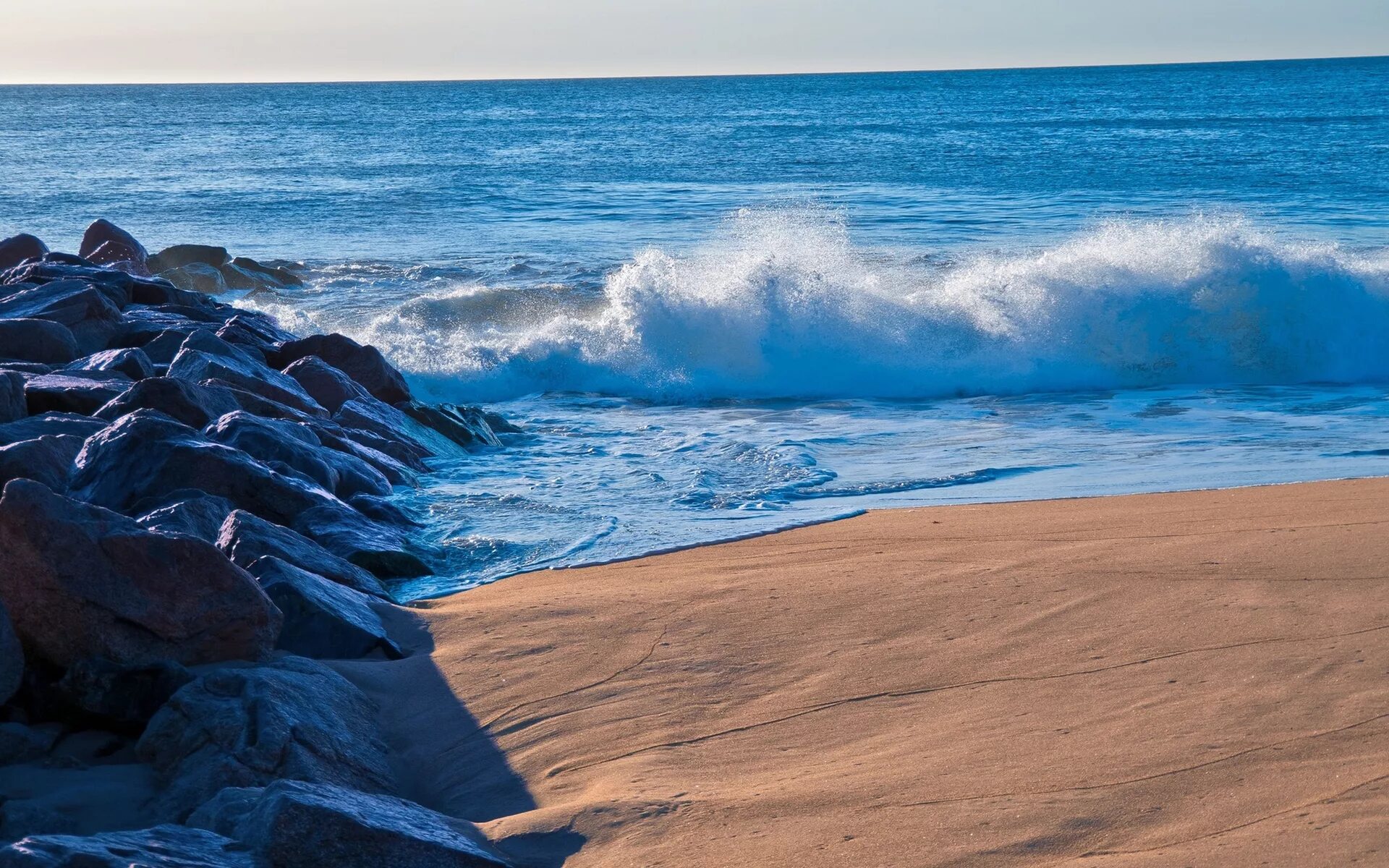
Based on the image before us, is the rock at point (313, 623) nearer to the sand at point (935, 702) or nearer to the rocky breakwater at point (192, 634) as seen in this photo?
the rocky breakwater at point (192, 634)

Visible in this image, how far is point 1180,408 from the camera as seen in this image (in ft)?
30.4

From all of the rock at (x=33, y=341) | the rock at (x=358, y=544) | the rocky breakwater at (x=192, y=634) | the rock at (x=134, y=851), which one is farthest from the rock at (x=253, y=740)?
the rock at (x=33, y=341)

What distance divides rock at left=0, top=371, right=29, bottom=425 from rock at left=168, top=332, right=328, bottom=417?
113cm

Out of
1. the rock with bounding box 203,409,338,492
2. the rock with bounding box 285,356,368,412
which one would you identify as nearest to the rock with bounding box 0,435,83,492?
the rock with bounding box 203,409,338,492

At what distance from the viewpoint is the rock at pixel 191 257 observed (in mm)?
16766

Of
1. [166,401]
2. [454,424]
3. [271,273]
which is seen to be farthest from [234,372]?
[271,273]

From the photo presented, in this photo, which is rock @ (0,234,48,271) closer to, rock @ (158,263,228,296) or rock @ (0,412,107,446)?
rock @ (158,263,228,296)

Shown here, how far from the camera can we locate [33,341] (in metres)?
7.66

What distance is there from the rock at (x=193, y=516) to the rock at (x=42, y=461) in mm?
608

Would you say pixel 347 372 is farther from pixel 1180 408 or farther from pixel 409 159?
pixel 409 159

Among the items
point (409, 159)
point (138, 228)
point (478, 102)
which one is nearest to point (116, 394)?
point (138, 228)

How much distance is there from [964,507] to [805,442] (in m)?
2.15

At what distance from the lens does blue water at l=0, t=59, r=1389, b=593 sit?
7.14 meters

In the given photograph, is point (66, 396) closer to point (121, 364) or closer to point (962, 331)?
point (121, 364)
